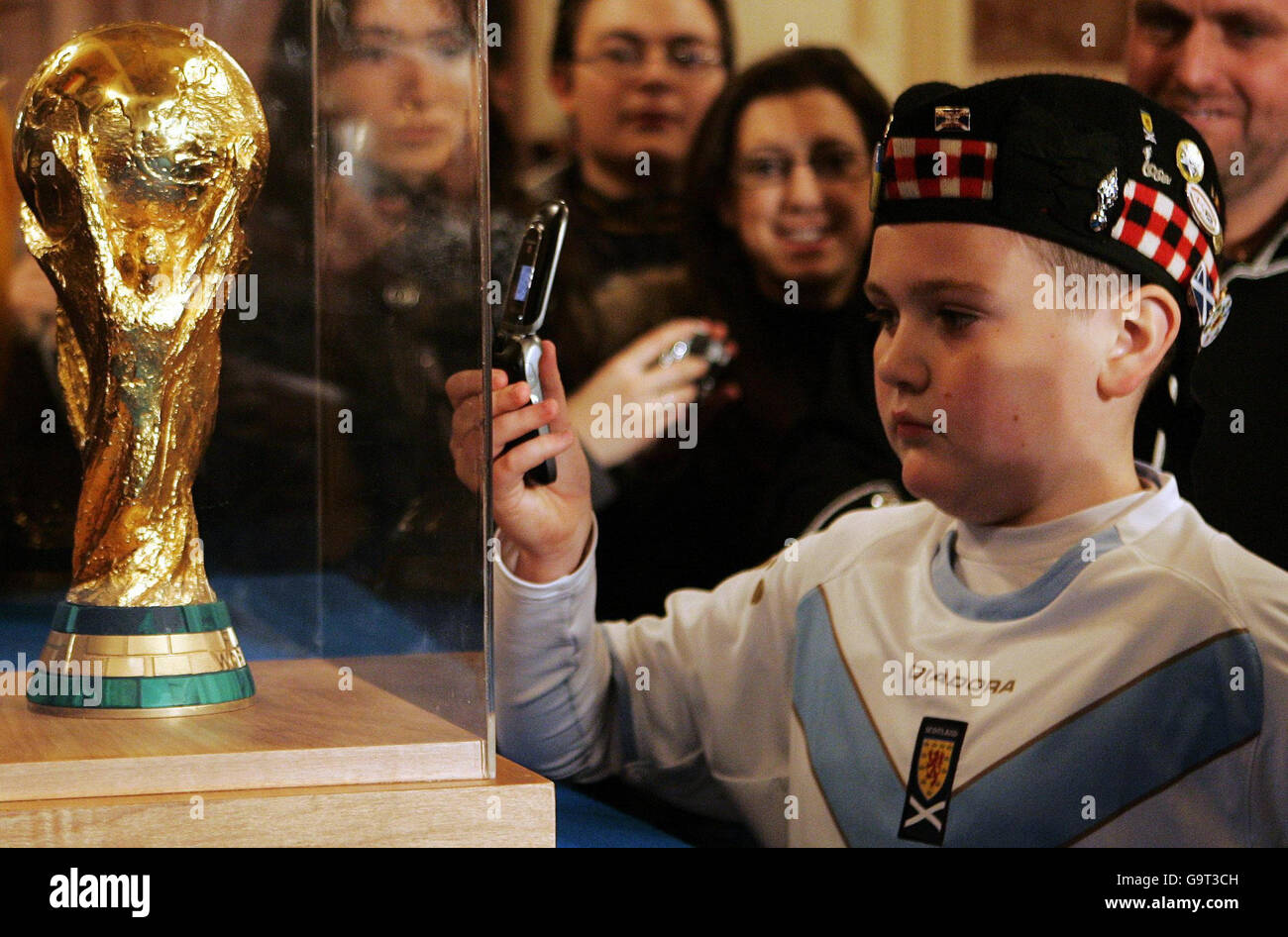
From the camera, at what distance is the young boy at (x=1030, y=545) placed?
1.05 m

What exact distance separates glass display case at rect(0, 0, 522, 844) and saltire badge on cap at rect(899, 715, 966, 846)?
1.46 feet

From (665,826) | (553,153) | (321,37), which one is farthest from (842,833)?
(553,153)

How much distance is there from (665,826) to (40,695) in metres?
0.86

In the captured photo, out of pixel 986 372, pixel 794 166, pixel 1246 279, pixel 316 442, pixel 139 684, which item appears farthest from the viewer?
pixel 794 166

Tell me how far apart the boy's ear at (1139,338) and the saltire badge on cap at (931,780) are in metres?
0.28

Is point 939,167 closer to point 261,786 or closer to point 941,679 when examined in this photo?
point 941,679

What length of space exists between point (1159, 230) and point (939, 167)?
6.5 inches

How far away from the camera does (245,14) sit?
0.94m

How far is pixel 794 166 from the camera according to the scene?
162 cm

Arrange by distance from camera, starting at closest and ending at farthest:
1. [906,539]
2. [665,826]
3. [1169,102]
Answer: [906,539]
[1169,102]
[665,826]

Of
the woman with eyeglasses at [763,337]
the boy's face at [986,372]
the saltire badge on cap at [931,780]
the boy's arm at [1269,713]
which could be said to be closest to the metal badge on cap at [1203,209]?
the boy's face at [986,372]

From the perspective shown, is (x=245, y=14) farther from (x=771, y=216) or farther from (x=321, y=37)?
(x=771, y=216)

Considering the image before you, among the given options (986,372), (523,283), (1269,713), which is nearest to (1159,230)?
(986,372)

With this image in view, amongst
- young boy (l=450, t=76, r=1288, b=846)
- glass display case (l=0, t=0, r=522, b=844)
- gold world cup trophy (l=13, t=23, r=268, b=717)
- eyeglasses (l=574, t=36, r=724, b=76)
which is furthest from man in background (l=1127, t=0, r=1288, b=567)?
gold world cup trophy (l=13, t=23, r=268, b=717)
